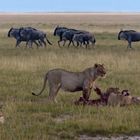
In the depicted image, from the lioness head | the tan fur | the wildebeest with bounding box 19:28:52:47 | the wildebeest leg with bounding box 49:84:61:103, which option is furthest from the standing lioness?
the wildebeest with bounding box 19:28:52:47

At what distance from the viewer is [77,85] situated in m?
12.0

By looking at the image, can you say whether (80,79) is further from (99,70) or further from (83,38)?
(83,38)

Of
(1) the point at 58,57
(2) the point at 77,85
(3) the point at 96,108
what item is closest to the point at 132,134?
(3) the point at 96,108

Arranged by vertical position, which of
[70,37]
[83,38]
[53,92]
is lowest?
[70,37]

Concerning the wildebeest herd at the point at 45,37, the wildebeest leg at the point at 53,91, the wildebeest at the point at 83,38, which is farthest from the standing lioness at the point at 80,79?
the wildebeest at the point at 83,38

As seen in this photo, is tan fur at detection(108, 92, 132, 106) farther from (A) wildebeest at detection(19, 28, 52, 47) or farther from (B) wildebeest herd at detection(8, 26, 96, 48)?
(A) wildebeest at detection(19, 28, 52, 47)

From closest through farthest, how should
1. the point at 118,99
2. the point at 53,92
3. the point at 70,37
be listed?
the point at 118,99
the point at 53,92
the point at 70,37

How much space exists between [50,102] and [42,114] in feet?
4.65

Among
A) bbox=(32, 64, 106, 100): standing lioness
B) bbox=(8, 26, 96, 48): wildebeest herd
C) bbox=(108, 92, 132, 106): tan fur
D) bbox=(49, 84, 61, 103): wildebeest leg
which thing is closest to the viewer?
bbox=(108, 92, 132, 106): tan fur

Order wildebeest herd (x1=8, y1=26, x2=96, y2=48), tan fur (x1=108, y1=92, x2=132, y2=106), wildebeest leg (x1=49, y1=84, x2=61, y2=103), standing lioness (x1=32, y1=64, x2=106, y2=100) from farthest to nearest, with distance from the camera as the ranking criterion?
wildebeest herd (x1=8, y1=26, x2=96, y2=48) < wildebeest leg (x1=49, y1=84, x2=61, y2=103) < standing lioness (x1=32, y1=64, x2=106, y2=100) < tan fur (x1=108, y1=92, x2=132, y2=106)

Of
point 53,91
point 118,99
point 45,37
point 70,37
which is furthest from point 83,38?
point 118,99

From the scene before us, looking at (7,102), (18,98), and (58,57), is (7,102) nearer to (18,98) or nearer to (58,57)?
(18,98)

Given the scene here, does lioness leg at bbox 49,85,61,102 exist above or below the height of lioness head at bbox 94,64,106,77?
below

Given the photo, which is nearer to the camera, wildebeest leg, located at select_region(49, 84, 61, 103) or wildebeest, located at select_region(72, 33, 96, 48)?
wildebeest leg, located at select_region(49, 84, 61, 103)
